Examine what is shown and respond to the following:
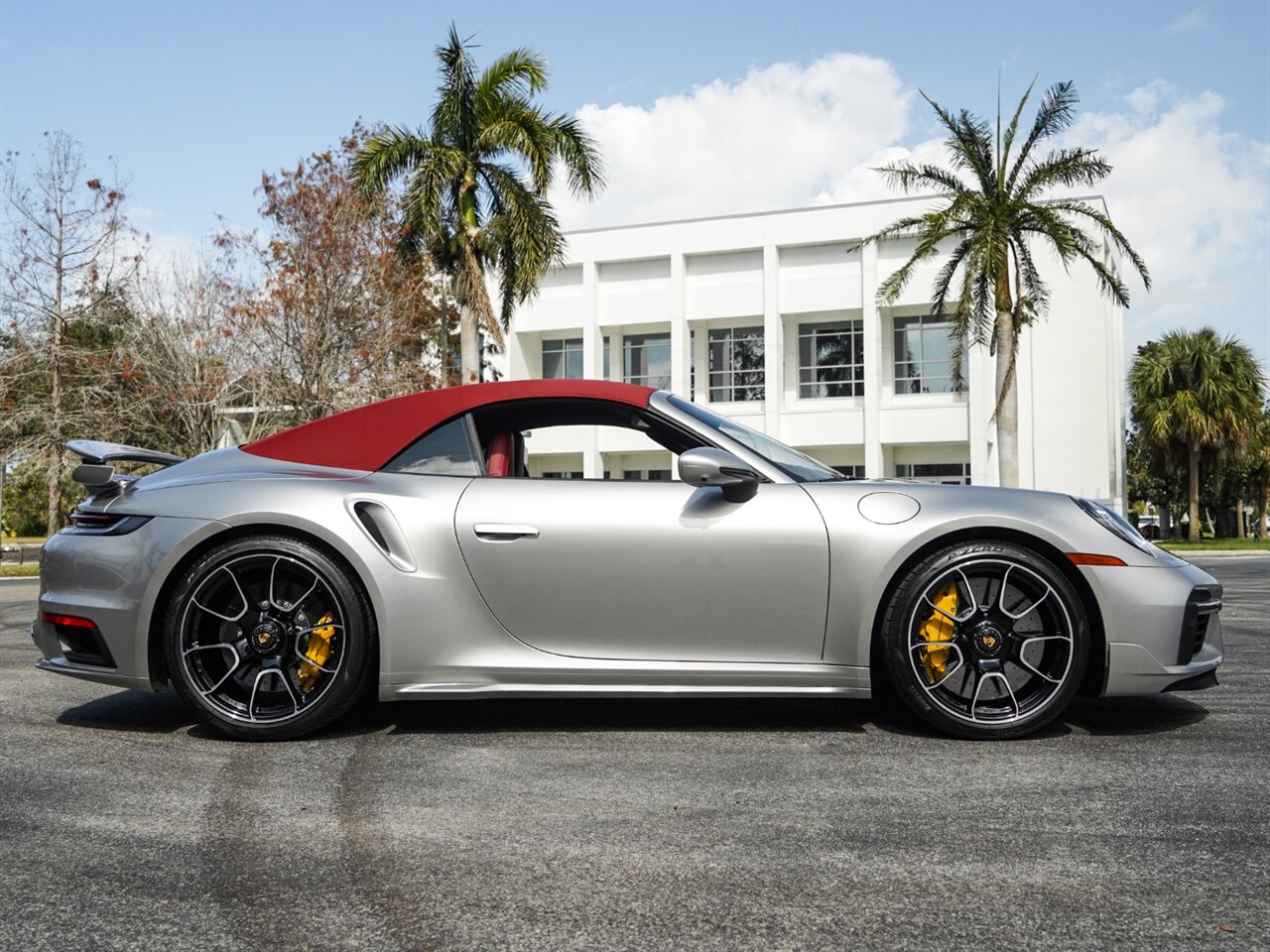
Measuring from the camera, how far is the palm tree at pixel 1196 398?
3991cm

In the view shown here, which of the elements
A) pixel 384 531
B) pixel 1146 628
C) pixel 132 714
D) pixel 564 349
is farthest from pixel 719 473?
pixel 564 349

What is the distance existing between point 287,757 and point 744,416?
36.7 meters

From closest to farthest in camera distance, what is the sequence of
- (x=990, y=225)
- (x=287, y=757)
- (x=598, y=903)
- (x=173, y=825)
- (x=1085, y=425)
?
1. (x=598, y=903)
2. (x=173, y=825)
3. (x=287, y=757)
4. (x=990, y=225)
5. (x=1085, y=425)

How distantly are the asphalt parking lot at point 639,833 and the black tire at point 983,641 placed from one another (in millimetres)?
134

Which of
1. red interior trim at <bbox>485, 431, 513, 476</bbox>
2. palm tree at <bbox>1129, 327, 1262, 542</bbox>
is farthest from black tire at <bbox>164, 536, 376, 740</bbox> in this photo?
palm tree at <bbox>1129, 327, 1262, 542</bbox>

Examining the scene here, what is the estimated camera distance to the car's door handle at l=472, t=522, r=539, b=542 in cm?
404

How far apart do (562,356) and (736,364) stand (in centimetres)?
679

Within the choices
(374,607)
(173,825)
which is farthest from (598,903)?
(374,607)

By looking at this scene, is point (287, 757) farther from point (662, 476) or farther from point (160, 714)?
point (662, 476)

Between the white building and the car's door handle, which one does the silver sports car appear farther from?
the white building

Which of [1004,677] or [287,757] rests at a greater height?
[1004,677]

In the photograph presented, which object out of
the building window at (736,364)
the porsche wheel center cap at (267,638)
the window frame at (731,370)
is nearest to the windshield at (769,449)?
the porsche wheel center cap at (267,638)

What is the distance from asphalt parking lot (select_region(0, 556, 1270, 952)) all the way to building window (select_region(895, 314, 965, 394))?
115ft

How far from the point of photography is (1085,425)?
1459 inches
